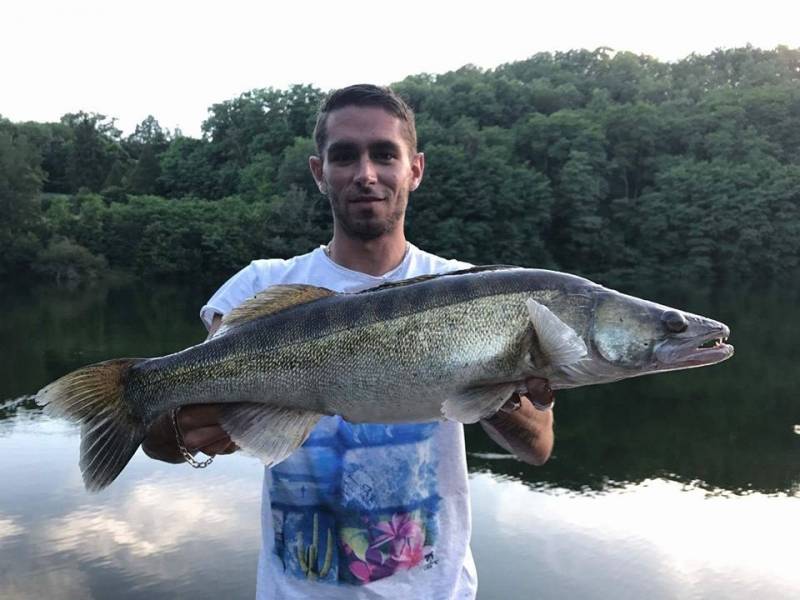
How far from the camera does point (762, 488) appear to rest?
642 inches

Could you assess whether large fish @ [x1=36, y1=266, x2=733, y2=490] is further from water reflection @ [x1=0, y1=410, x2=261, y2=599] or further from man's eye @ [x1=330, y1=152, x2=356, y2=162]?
water reflection @ [x1=0, y1=410, x2=261, y2=599]

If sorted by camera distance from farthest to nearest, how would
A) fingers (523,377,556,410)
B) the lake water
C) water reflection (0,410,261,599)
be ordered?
the lake water, water reflection (0,410,261,599), fingers (523,377,556,410)

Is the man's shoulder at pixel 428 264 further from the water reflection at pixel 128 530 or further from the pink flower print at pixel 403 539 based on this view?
the water reflection at pixel 128 530

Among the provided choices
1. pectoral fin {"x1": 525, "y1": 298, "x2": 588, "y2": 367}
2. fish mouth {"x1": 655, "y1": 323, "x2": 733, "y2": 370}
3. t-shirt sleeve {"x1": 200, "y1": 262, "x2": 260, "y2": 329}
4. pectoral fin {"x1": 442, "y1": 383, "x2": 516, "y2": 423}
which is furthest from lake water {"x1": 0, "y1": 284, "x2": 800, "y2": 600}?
fish mouth {"x1": 655, "y1": 323, "x2": 733, "y2": 370}

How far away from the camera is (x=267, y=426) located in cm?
321

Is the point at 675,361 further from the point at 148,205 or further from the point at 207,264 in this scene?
the point at 148,205

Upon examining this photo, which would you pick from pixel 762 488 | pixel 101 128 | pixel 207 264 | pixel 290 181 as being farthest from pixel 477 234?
pixel 101 128

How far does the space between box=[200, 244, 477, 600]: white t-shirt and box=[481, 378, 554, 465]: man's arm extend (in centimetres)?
25

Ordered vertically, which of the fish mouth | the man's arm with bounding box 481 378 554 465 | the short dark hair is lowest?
the man's arm with bounding box 481 378 554 465

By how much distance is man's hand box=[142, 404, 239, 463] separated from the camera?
129 inches

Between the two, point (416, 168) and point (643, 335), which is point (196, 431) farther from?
point (643, 335)

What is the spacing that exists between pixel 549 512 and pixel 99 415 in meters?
12.5

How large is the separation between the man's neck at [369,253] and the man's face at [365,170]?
5 cm

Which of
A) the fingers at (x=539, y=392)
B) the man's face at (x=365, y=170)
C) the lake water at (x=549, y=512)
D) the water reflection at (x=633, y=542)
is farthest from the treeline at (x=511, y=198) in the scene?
the fingers at (x=539, y=392)
